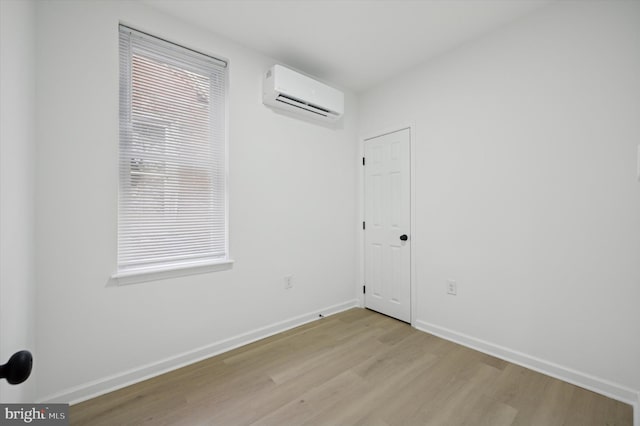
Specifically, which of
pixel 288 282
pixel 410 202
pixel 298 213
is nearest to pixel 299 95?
pixel 298 213

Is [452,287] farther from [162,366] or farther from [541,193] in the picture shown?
[162,366]

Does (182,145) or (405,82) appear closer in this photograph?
(182,145)

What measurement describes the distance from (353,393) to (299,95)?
2557 millimetres

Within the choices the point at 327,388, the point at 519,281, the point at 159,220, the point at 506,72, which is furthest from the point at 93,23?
the point at 519,281

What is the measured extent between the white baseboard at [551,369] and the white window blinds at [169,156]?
2291mm

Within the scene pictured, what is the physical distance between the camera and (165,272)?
2090 mm

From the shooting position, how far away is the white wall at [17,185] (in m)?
1.14

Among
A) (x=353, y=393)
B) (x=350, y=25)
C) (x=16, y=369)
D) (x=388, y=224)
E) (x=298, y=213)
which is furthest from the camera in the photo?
(x=388, y=224)

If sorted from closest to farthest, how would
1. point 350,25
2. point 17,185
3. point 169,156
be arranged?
point 17,185
point 169,156
point 350,25

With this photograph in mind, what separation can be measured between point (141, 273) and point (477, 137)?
297 cm

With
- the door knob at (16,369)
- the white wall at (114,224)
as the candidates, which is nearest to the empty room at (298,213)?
the white wall at (114,224)

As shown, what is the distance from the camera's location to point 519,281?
7.21 ft

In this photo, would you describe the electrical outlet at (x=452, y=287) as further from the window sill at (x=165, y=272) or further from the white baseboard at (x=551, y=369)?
the window sill at (x=165, y=272)

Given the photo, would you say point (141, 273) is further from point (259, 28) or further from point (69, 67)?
point (259, 28)
